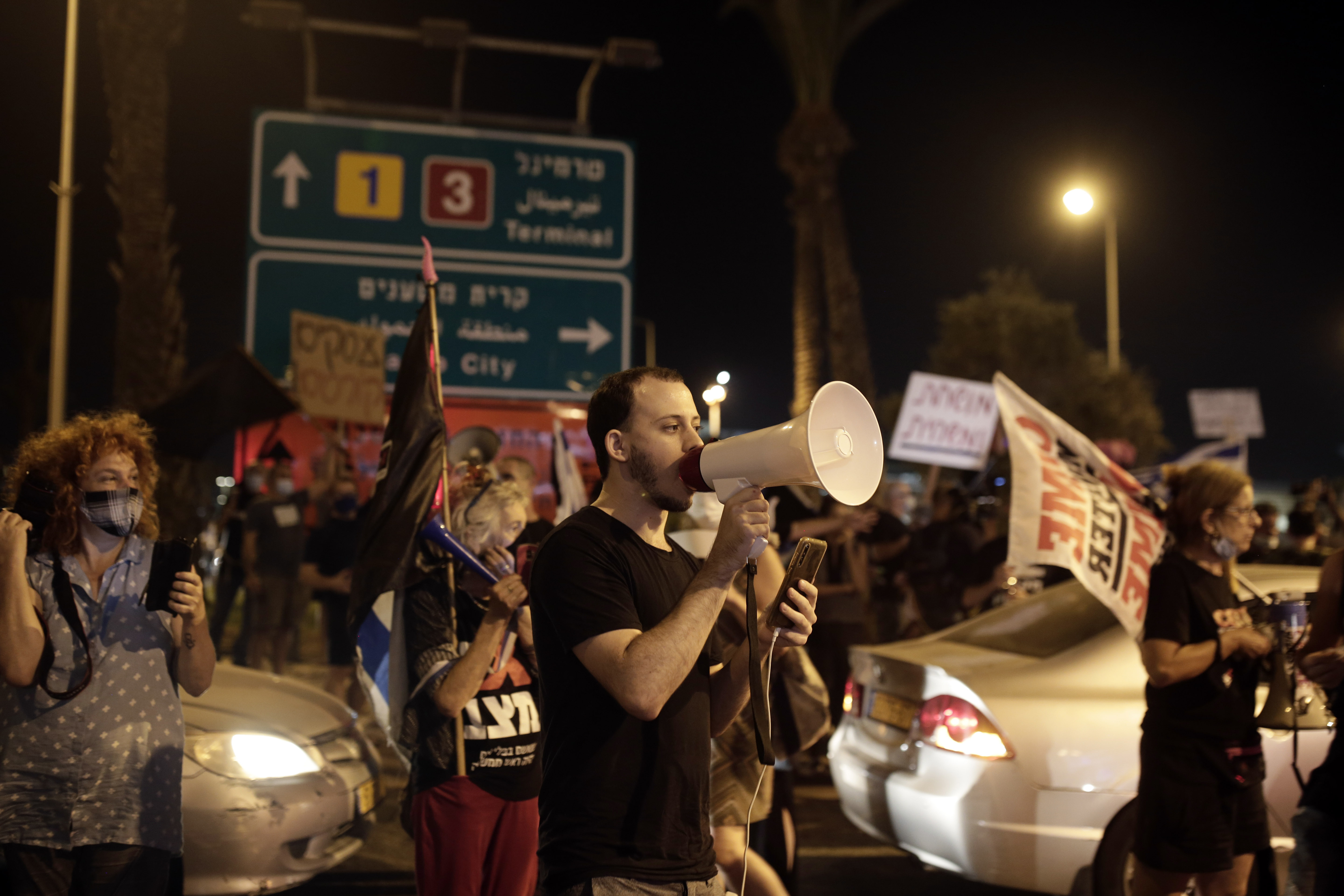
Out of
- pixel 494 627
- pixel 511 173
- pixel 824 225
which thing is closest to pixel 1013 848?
pixel 494 627

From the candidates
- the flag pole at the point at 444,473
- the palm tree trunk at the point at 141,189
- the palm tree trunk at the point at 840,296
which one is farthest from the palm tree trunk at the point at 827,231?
the flag pole at the point at 444,473

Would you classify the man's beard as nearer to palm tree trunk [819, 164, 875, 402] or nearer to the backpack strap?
the backpack strap

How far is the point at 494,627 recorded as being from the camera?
10.4 feet

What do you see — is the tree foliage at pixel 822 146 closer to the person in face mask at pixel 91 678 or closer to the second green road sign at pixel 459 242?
the second green road sign at pixel 459 242

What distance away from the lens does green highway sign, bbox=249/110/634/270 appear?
32.4ft

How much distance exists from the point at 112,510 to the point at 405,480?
41.4 inches

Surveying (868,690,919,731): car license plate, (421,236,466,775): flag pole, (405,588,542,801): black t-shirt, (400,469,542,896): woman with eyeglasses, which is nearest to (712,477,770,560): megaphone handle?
(400,469,542,896): woman with eyeglasses

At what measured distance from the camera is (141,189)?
12758 mm

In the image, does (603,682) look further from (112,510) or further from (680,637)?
(112,510)

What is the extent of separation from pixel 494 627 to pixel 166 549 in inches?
35.7

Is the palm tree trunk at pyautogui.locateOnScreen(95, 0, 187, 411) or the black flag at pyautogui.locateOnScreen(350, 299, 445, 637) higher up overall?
the palm tree trunk at pyautogui.locateOnScreen(95, 0, 187, 411)

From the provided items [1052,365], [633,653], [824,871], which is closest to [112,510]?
[633,653]

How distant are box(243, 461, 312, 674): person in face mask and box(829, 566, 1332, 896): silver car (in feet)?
21.4

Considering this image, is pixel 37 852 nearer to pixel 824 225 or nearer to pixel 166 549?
pixel 166 549
